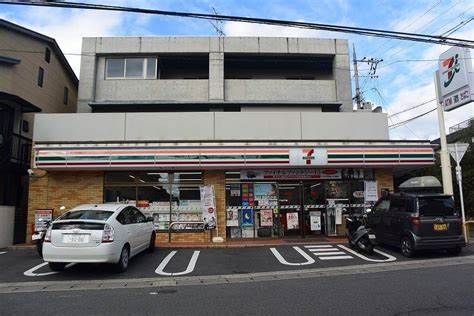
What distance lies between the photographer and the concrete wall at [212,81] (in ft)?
73.5

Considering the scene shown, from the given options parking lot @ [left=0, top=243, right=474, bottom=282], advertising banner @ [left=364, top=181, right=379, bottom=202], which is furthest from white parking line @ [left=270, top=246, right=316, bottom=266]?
advertising banner @ [left=364, top=181, right=379, bottom=202]

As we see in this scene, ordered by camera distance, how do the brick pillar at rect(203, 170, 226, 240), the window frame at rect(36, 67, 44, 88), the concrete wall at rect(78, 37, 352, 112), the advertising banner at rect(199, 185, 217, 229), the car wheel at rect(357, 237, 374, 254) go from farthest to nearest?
1. the concrete wall at rect(78, 37, 352, 112)
2. the window frame at rect(36, 67, 44, 88)
3. the brick pillar at rect(203, 170, 226, 240)
4. the advertising banner at rect(199, 185, 217, 229)
5. the car wheel at rect(357, 237, 374, 254)

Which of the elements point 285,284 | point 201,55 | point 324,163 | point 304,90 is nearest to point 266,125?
point 324,163

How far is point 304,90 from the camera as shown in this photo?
904 inches

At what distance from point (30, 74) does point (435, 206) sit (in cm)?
1729

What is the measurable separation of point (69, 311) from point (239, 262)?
19.7 ft

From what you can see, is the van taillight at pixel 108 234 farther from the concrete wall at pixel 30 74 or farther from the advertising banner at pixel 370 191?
the concrete wall at pixel 30 74

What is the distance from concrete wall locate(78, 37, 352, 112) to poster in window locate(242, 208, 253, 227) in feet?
21.5

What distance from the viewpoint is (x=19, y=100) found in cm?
1861

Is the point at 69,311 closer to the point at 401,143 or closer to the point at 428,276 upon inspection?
the point at 428,276

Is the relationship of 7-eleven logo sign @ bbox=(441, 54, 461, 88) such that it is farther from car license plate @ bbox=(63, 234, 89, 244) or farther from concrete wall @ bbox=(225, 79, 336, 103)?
car license plate @ bbox=(63, 234, 89, 244)

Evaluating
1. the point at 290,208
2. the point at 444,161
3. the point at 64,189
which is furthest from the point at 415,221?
the point at 64,189

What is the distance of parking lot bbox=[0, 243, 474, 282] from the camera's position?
1136 cm

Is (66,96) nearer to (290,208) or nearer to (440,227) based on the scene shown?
(290,208)
